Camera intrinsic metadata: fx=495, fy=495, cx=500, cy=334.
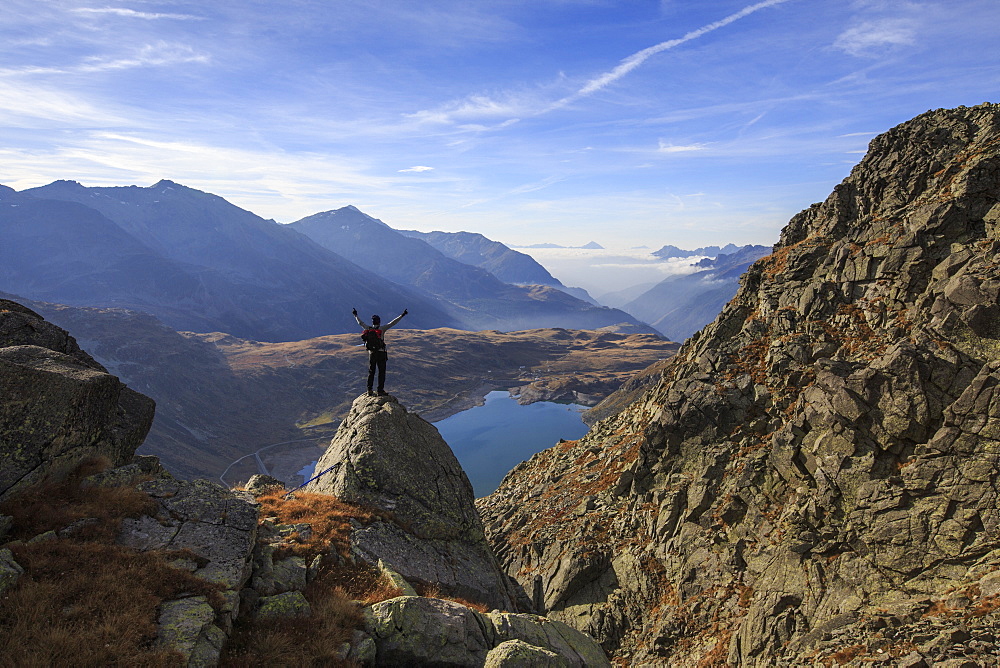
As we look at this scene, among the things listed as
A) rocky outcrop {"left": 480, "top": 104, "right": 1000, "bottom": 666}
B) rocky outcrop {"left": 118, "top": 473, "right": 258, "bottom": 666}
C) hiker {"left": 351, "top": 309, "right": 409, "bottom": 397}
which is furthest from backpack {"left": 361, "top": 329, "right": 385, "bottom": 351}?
rocky outcrop {"left": 480, "top": 104, "right": 1000, "bottom": 666}

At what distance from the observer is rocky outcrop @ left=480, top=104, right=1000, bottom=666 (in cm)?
2183

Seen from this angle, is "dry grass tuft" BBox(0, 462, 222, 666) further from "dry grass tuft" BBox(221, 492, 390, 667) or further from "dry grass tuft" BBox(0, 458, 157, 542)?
"dry grass tuft" BBox(221, 492, 390, 667)

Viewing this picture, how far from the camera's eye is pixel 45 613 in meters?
10.3

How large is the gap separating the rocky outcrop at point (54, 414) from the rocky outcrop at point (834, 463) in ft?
79.2

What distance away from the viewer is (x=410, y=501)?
2278 centimetres

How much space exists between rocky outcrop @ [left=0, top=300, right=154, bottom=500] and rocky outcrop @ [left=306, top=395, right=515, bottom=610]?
8.59 metres

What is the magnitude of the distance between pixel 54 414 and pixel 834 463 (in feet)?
111

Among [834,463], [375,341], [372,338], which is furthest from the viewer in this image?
[834,463]

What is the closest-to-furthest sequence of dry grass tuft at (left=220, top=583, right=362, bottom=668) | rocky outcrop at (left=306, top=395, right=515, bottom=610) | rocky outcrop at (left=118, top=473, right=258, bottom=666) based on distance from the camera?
rocky outcrop at (left=118, top=473, right=258, bottom=666), dry grass tuft at (left=220, top=583, right=362, bottom=668), rocky outcrop at (left=306, top=395, right=515, bottom=610)

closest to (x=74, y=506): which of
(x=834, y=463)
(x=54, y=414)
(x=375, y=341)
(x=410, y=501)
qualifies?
(x=54, y=414)

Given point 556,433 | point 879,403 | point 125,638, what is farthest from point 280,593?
point 556,433

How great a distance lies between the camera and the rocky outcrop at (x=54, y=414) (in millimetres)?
14820

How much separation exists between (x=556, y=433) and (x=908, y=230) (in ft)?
567

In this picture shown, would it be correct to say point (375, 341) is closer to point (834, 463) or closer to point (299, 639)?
point (299, 639)
